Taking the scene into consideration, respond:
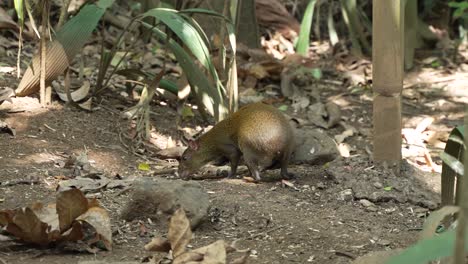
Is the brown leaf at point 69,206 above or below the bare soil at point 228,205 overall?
above

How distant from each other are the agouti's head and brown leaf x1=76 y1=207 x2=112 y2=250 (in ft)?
6.46

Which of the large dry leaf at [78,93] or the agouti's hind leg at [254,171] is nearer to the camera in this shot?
the agouti's hind leg at [254,171]

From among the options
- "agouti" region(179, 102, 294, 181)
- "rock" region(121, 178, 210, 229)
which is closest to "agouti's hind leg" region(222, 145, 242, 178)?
"agouti" region(179, 102, 294, 181)

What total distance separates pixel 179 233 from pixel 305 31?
548 cm

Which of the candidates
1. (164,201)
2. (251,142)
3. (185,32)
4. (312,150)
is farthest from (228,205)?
(185,32)

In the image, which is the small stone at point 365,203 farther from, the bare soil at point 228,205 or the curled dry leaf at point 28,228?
the curled dry leaf at point 28,228

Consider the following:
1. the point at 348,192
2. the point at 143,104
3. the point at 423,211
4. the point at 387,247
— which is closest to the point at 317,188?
the point at 348,192

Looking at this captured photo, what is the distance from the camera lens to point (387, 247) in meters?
3.87

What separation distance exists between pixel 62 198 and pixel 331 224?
1442 mm

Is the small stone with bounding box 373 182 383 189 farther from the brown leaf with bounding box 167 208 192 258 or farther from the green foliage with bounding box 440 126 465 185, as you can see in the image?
the brown leaf with bounding box 167 208 192 258

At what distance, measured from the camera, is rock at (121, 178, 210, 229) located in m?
3.92

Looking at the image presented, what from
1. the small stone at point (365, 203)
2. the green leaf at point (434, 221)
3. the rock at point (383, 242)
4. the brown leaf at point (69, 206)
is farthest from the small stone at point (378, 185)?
the green leaf at point (434, 221)

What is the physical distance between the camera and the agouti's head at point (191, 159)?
562 centimetres

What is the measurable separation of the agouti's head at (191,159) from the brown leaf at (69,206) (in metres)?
2.04
